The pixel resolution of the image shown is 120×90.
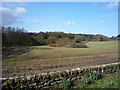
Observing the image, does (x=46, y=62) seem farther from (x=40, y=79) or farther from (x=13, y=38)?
(x=13, y=38)

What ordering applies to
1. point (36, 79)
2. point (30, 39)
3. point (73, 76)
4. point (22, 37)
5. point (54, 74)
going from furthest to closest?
point (30, 39), point (22, 37), point (73, 76), point (54, 74), point (36, 79)

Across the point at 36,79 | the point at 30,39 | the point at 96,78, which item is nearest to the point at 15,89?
the point at 36,79

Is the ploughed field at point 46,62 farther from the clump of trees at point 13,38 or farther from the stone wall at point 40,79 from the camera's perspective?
the clump of trees at point 13,38

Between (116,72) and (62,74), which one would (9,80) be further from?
(116,72)

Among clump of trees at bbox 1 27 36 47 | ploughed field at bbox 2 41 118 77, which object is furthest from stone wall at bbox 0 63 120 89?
clump of trees at bbox 1 27 36 47

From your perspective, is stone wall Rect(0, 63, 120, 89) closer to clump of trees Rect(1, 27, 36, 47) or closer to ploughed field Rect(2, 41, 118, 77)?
ploughed field Rect(2, 41, 118, 77)

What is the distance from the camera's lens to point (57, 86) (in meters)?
4.69

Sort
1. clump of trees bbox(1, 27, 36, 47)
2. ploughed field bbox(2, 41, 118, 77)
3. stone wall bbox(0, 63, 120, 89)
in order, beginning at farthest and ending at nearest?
clump of trees bbox(1, 27, 36, 47), ploughed field bbox(2, 41, 118, 77), stone wall bbox(0, 63, 120, 89)

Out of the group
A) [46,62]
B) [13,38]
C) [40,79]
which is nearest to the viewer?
[40,79]

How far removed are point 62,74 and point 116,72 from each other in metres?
3.07

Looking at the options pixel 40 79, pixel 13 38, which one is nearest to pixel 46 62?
pixel 40 79

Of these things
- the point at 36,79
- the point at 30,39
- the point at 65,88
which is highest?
the point at 30,39

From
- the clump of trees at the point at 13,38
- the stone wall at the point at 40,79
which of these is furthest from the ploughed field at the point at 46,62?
the clump of trees at the point at 13,38

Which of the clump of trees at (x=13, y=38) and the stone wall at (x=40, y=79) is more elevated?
the clump of trees at (x=13, y=38)
